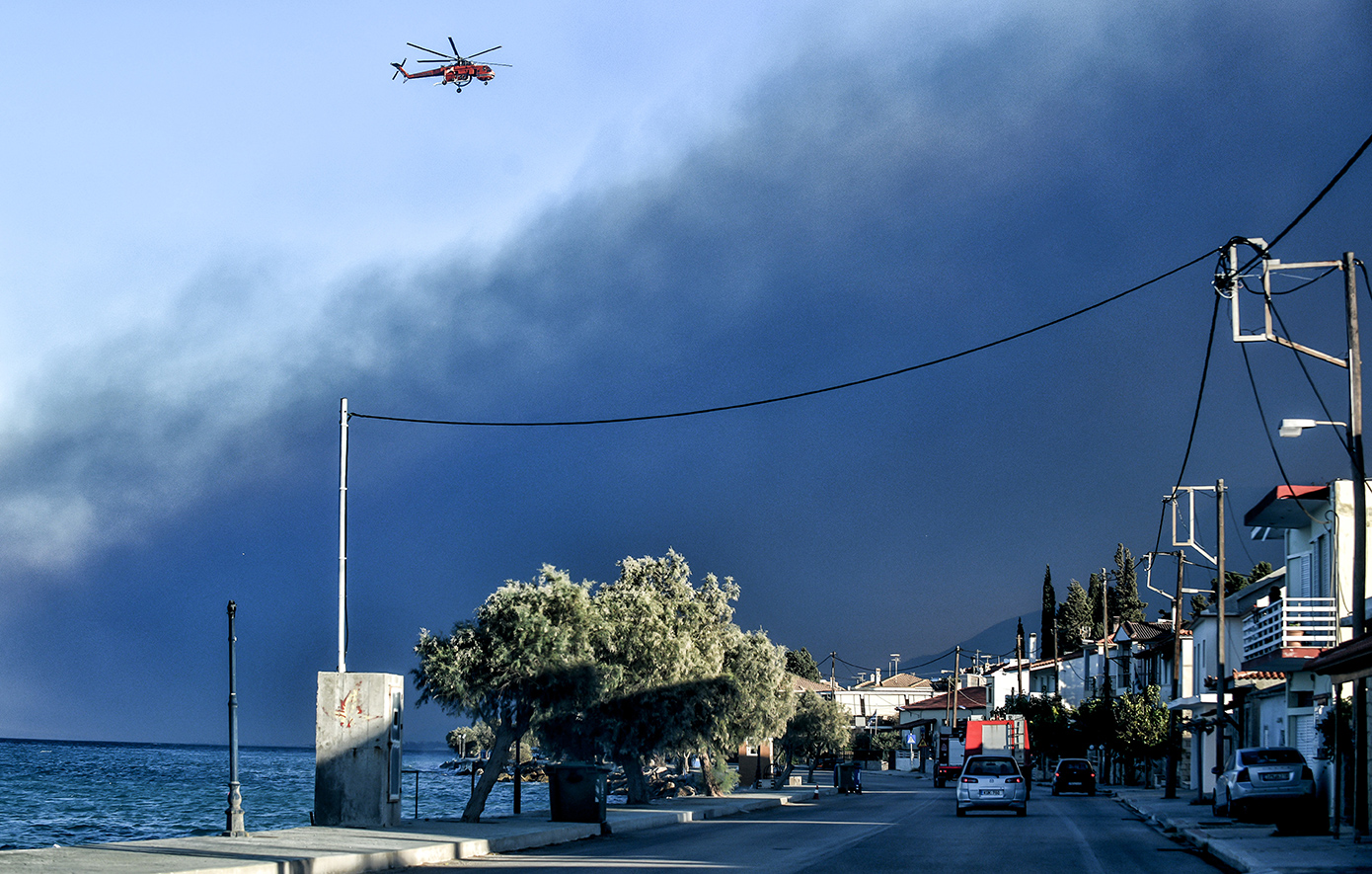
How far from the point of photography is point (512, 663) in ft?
83.5

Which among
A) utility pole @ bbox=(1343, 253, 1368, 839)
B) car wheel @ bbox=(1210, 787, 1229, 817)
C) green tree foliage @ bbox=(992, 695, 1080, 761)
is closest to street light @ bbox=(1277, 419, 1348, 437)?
utility pole @ bbox=(1343, 253, 1368, 839)

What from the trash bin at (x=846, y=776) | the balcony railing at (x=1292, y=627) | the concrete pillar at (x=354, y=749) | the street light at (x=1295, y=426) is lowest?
the trash bin at (x=846, y=776)

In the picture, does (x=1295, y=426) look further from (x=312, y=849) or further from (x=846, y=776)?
(x=846, y=776)

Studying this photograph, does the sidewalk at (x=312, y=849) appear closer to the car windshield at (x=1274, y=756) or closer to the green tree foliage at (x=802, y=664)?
the car windshield at (x=1274, y=756)

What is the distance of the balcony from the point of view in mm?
32094

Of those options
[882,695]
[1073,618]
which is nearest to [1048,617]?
[1073,618]

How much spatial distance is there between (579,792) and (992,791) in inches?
554

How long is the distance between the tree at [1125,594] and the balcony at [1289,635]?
9301cm

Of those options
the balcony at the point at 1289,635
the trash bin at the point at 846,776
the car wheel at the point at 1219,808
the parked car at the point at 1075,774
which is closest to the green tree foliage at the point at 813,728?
the parked car at the point at 1075,774

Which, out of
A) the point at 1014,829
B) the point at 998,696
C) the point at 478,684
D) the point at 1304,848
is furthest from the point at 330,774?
the point at 998,696

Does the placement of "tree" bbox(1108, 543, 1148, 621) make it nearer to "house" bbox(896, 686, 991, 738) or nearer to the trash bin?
"house" bbox(896, 686, 991, 738)

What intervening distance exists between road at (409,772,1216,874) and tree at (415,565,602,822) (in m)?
3.04

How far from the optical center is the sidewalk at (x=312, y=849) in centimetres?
1550

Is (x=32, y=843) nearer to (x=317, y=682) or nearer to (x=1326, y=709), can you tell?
(x=317, y=682)
